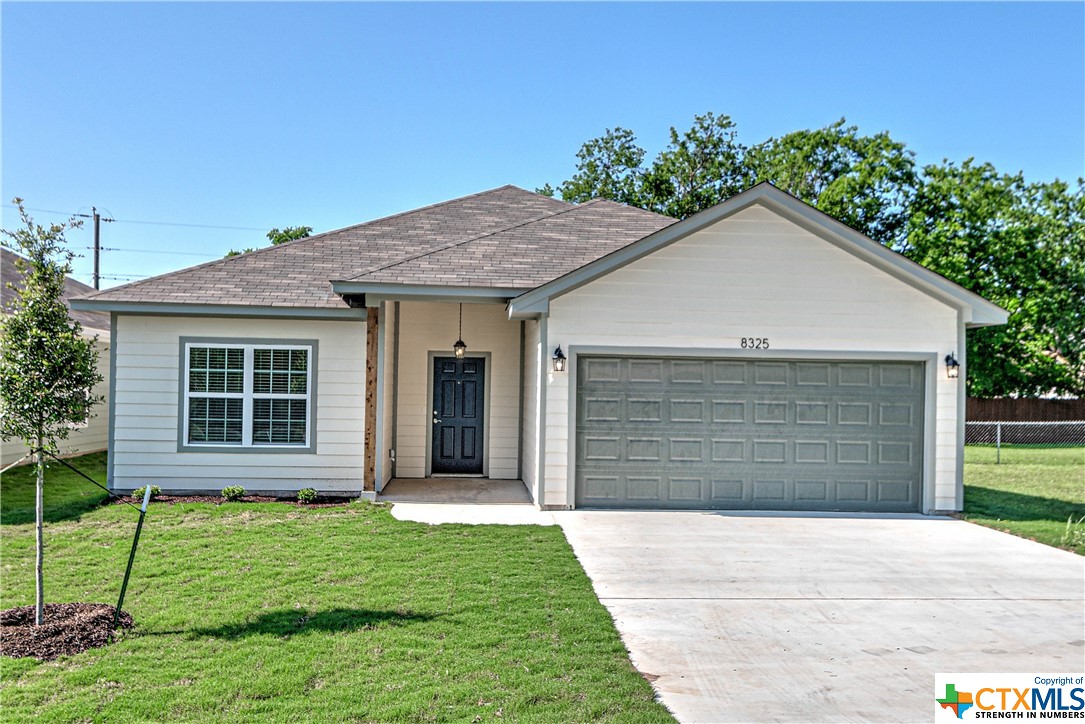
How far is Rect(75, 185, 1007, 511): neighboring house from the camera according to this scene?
1053 centimetres

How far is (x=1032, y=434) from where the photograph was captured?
2494cm

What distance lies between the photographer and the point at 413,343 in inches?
525

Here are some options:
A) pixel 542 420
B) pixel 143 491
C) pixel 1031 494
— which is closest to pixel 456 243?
pixel 542 420

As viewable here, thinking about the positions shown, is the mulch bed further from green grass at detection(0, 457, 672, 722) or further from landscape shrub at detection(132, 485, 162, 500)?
green grass at detection(0, 457, 672, 722)

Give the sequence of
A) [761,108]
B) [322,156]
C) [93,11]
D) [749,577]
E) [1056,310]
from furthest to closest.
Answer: [761,108] < [1056,310] < [322,156] < [93,11] < [749,577]

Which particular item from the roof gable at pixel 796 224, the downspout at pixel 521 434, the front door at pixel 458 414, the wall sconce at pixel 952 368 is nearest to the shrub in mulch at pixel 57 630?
the roof gable at pixel 796 224

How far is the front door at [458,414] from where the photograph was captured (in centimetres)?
1345

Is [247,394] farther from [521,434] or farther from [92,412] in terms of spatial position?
[92,412]

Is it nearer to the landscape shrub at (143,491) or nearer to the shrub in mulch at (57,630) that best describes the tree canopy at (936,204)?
the landscape shrub at (143,491)

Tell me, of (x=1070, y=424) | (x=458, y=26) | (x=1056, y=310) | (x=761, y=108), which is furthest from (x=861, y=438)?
(x=761, y=108)

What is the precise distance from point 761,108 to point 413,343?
85.3 ft

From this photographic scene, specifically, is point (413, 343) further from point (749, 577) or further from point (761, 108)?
point (761, 108)

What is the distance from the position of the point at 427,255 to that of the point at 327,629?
731cm

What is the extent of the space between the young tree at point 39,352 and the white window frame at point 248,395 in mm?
5489
